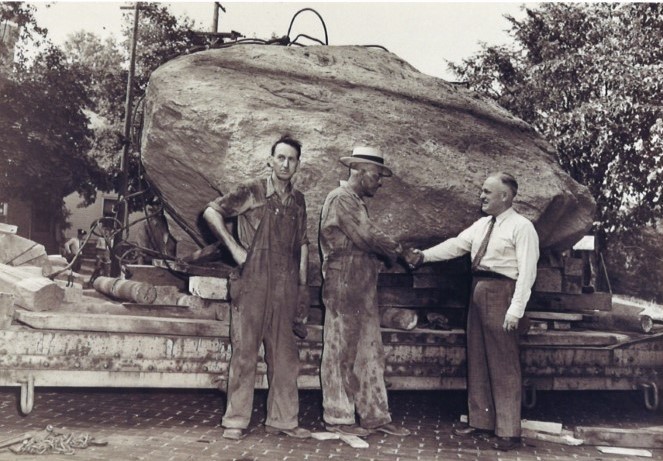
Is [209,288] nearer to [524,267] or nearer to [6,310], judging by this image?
[6,310]

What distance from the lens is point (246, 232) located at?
4.39 metres

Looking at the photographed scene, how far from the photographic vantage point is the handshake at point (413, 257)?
4.50 metres

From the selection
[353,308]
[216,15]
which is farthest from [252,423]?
[216,15]

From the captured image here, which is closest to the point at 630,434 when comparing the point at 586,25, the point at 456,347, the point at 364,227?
the point at 456,347

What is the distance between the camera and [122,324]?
13.3 ft

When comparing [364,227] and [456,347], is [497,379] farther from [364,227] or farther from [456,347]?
[364,227]

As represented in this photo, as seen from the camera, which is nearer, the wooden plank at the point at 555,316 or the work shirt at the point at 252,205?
the work shirt at the point at 252,205

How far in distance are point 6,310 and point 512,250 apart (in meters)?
3.19

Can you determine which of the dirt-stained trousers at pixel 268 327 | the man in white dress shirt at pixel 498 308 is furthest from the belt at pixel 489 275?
the dirt-stained trousers at pixel 268 327

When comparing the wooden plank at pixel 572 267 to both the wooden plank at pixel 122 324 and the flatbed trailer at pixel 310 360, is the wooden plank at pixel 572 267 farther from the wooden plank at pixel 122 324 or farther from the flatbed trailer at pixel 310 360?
the wooden plank at pixel 122 324

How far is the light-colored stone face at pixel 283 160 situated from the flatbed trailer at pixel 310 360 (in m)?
1.06

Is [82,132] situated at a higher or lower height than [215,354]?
higher

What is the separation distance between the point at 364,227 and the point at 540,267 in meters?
1.68

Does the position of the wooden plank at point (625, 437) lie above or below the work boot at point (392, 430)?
below
